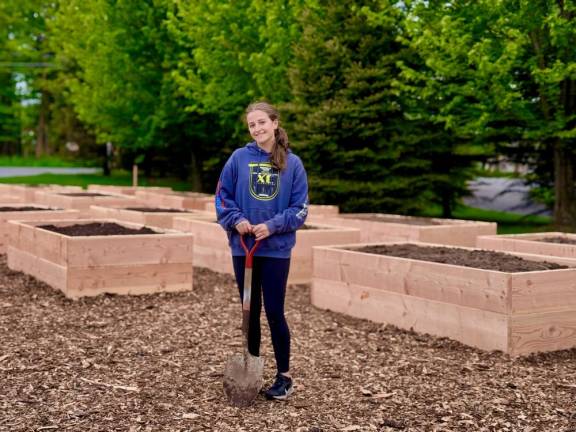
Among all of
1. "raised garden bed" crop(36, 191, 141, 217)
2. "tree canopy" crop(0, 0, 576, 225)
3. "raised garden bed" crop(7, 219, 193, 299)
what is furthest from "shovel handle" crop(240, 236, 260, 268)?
"raised garden bed" crop(36, 191, 141, 217)

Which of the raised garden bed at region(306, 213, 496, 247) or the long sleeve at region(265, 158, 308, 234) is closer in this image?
the long sleeve at region(265, 158, 308, 234)

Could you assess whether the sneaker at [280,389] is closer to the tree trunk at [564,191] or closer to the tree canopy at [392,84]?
the tree canopy at [392,84]

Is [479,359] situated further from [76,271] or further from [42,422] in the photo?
[76,271]

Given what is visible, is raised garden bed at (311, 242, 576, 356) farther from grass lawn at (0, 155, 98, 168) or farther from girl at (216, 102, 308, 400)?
grass lawn at (0, 155, 98, 168)

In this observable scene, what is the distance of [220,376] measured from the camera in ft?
19.0

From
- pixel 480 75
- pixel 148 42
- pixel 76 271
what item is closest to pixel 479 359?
pixel 76 271

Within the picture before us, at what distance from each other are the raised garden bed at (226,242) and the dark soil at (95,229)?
3.87 ft

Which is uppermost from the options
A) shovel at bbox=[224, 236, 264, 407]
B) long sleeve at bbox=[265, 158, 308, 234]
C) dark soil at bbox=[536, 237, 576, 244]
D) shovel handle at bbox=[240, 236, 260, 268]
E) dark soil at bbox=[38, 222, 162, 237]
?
long sleeve at bbox=[265, 158, 308, 234]

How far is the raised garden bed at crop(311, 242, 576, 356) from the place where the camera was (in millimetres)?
6555

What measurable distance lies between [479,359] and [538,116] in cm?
1055

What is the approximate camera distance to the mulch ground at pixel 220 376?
4.86m

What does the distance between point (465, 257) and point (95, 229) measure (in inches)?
179

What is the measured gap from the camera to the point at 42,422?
4703mm

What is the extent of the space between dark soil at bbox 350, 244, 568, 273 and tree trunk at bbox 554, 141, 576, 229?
817 cm
